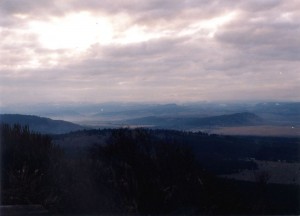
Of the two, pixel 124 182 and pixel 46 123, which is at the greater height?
pixel 46 123

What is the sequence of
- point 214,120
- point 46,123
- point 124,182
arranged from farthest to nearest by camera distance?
point 214,120 < point 46,123 < point 124,182

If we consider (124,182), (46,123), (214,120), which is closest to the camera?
(124,182)

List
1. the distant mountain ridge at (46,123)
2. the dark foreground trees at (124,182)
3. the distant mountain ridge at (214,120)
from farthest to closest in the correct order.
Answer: the distant mountain ridge at (214,120) < the distant mountain ridge at (46,123) < the dark foreground trees at (124,182)

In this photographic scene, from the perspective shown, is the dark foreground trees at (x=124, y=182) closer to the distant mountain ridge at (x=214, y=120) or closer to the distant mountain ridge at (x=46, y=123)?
the distant mountain ridge at (x=46, y=123)

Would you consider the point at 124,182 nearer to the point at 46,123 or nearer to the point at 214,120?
the point at 46,123

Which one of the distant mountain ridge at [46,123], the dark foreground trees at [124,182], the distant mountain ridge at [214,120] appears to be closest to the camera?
the dark foreground trees at [124,182]

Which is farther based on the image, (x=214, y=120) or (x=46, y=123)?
(x=214, y=120)

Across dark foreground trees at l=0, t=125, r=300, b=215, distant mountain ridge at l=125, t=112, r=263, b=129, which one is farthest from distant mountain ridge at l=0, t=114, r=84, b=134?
dark foreground trees at l=0, t=125, r=300, b=215

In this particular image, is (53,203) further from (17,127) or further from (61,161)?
(17,127)

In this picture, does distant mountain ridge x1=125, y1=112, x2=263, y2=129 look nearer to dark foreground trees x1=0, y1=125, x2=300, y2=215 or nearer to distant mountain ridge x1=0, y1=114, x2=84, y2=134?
distant mountain ridge x1=0, y1=114, x2=84, y2=134

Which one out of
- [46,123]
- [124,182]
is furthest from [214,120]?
[124,182]

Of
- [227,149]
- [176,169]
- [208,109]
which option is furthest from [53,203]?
[208,109]

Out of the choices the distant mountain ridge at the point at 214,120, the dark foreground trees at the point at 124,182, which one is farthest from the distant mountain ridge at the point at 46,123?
the dark foreground trees at the point at 124,182
